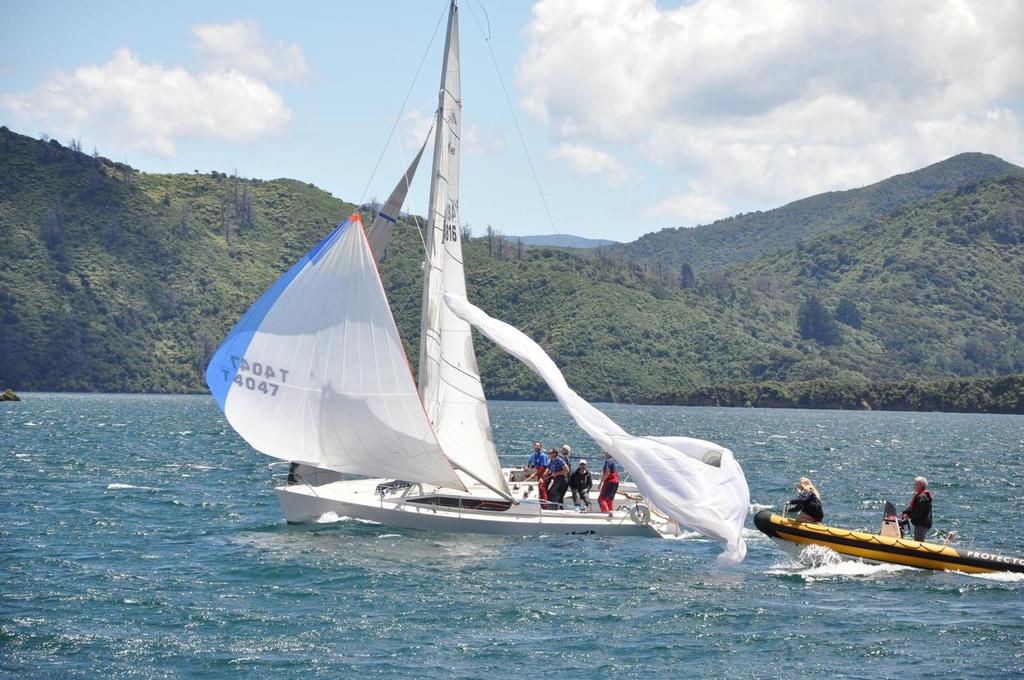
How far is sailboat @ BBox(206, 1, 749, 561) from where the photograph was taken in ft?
88.2

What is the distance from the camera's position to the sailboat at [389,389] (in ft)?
88.2

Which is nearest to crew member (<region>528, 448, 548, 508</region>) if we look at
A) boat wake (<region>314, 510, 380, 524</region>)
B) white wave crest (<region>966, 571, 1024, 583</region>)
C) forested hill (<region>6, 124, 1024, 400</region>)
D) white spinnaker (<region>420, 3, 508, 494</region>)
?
white spinnaker (<region>420, 3, 508, 494</region>)

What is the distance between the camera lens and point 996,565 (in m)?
24.0

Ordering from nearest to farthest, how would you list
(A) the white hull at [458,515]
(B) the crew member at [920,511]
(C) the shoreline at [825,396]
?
(B) the crew member at [920,511] → (A) the white hull at [458,515] → (C) the shoreline at [825,396]

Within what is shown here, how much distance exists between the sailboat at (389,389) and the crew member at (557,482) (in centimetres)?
33

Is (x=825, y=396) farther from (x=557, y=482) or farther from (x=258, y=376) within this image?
(x=258, y=376)

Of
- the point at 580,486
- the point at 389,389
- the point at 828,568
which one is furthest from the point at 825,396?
the point at 389,389

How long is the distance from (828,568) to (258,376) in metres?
13.0

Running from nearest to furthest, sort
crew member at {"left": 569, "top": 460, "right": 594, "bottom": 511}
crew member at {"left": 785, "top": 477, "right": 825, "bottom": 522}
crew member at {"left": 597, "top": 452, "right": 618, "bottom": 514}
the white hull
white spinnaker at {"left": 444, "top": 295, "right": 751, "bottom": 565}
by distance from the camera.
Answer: white spinnaker at {"left": 444, "top": 295, "right": 751, "bottom": 565}, crew member at {"left": 785, "top": 477, "right": 825, "bottom": 522}, the white hull, crew member at {"left": 597, "top": 452, "right": 618, "bottom": 514}, crew member at {"left": 569, "top": 460, "right": 594, "bottom": 511}

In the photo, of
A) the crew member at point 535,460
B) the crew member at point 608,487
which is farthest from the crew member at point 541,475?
the crew member at point 608,487

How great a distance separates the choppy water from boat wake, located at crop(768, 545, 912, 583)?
0.22ft

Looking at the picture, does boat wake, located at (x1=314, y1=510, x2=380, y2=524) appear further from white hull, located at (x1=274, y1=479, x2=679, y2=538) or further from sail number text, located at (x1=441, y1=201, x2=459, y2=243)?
sail number text, located at (x1=441, y1=201, x2=459, y2=243)

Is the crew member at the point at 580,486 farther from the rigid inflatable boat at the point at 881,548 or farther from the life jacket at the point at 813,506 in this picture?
the life jacket at the point at 813,506

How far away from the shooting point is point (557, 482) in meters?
28.9
